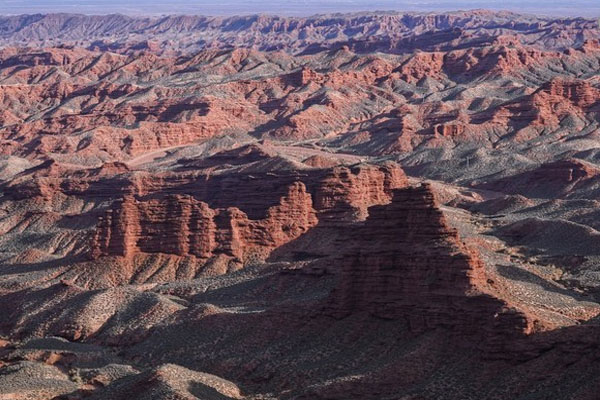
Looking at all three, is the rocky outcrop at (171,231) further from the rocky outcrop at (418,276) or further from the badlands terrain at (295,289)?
the rocky outcrop at (418,276)

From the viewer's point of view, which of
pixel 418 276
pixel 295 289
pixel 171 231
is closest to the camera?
pixel 418 276

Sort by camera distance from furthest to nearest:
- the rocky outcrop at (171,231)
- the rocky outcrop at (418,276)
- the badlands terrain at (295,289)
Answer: the rocky outcrop at (171,231) → the rocky outcrop at (418,276) → the badlands terrain at (295,289)

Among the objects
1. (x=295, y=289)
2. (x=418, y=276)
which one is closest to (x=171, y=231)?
(x=295, y=289)

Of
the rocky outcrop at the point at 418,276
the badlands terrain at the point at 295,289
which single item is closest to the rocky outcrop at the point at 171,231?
the badlands terrain at the point at 295,289

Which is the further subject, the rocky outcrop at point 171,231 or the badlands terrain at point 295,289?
the rocky outcrop at point 171,231

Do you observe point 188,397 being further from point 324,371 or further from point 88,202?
point 88,202

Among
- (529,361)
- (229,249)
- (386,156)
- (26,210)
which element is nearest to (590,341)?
(529,361)

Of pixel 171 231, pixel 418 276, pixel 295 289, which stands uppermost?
pixel 418 276

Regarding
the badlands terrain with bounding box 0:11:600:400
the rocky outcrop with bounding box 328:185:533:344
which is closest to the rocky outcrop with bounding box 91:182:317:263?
the badlands terrain with bounding box 0:11:600:400

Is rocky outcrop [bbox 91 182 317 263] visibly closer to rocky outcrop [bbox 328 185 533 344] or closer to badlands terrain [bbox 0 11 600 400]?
badlands terrain [bbox 0 11 600 400]

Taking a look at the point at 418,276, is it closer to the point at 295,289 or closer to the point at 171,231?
the point at 295,289

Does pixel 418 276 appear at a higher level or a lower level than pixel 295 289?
higher
